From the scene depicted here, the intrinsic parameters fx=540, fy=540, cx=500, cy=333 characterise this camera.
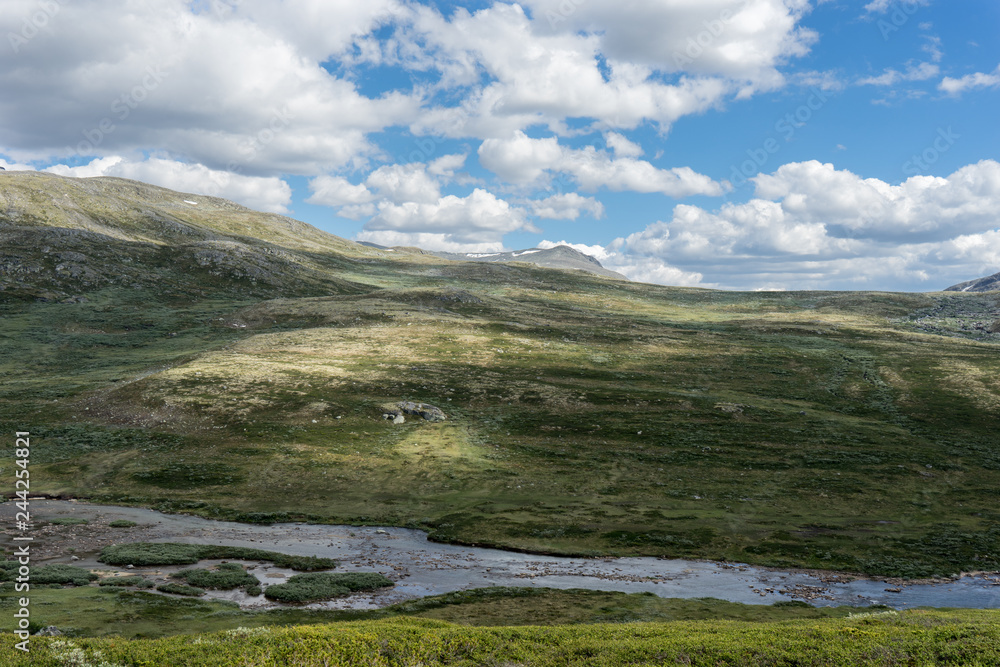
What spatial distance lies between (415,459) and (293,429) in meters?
20.7

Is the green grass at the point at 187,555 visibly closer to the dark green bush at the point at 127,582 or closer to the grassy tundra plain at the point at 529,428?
the dark green bush at the point at 127,582

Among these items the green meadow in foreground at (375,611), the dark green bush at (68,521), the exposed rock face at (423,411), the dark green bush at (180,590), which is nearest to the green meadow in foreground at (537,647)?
the green meadow in foreground at (375,611)

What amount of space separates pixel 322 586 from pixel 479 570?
12.7 metres

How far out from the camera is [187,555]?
4162 centimetres

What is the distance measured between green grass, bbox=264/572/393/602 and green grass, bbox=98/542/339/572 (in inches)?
139

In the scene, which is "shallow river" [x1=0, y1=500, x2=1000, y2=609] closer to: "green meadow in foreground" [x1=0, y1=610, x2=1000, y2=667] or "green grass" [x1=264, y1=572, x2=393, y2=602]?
"green grass" [x1=264, y1=572, x2=393, y2=602]

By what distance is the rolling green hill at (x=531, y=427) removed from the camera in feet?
185

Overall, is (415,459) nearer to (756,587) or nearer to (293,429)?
(293,429)

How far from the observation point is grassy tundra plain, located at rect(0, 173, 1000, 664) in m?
55.9

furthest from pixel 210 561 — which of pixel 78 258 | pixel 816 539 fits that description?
pixel 78 258

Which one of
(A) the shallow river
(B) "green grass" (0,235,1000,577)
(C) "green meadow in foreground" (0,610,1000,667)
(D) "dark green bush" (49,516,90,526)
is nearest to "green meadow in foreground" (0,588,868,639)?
(A) the shallow river

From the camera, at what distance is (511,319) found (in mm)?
165375

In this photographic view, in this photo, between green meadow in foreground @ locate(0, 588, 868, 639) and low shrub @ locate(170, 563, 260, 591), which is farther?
low shrub @ locate(170, 563, 260, 591)

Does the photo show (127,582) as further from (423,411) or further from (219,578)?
(423,411)
